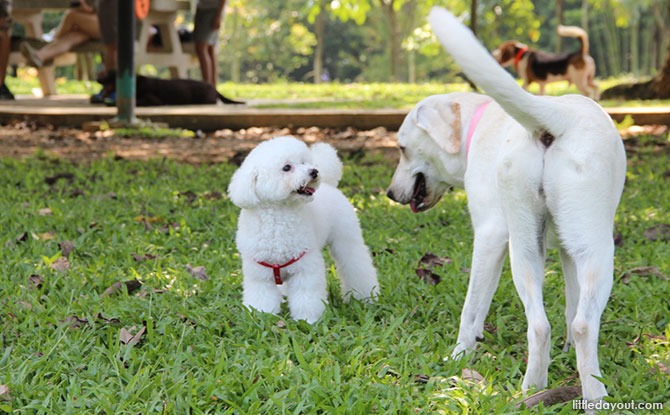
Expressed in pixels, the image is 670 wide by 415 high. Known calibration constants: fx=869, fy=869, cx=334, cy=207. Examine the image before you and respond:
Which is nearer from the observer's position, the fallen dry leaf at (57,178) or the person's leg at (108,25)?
the fallen dry leaf at (57,178)

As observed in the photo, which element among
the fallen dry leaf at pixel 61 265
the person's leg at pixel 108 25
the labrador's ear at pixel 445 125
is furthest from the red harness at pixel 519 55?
the labrador's ear at pixel 445 125

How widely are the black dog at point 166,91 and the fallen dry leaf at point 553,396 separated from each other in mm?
10599

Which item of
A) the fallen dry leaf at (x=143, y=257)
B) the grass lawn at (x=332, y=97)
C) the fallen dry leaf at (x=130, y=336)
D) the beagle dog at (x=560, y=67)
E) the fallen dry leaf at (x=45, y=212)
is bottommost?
the fallen dry leaf at (x=130, y=336)

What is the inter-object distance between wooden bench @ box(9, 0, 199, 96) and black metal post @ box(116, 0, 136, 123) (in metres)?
3.49

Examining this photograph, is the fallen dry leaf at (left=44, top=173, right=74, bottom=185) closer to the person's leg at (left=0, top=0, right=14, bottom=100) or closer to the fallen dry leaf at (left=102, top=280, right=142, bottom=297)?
the fallen dry leaf at (left=102, top=280, right=142, bottom=297)

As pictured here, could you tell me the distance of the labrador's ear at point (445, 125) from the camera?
3559mm

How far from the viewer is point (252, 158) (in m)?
3.61

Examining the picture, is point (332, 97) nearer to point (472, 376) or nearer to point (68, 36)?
point (68, 36)

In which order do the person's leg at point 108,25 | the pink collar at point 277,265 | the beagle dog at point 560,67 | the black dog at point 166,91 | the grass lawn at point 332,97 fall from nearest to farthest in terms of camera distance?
the pink collar at point 277,265 → the person's leg at point 108,25 → the black dog at point 166,91 → the grass lawn at point 332,97 → the beagle dog at point 560,67

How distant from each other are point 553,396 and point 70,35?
42.0ft

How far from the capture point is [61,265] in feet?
14.9

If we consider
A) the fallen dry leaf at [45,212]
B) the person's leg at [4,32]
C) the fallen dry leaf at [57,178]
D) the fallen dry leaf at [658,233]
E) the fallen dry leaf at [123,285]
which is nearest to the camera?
the fallen dry leaf at [123,285]

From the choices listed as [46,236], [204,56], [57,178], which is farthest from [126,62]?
[46,236]

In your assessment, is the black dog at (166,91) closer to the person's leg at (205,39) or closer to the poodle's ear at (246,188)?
the person's leg at (205,39)
